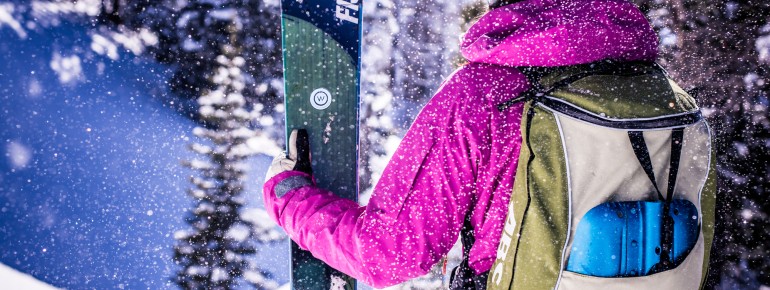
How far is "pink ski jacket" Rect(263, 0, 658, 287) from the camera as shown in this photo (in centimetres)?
76

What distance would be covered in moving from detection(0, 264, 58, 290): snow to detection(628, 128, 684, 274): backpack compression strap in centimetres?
341

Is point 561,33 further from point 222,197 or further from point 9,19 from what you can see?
point 9,19

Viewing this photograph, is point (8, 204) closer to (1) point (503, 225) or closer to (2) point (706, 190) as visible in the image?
(1) point (503, 225)

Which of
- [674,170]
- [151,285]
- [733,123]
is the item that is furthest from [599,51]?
[151,285]

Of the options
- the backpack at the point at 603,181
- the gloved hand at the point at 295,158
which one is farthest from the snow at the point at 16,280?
the backpack at the point at 603,181

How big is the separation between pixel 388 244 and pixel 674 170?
22.5 inches

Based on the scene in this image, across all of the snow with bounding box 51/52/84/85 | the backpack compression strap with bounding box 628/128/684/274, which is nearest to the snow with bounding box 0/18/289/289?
the snow with bounding box 51/52/84/85

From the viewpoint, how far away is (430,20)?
Answer: 2.83 meters

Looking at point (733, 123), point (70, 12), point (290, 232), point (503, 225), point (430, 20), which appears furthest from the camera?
point (430, 20)

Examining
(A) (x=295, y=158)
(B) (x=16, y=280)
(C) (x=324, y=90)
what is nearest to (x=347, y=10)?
(C) (x=324, y=90)

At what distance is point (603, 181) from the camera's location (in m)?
0.78

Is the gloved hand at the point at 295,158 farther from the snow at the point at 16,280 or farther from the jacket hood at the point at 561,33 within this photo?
the snow at the point at 16,280

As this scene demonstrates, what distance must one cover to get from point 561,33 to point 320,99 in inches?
42.0

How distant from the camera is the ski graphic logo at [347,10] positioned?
1.63 meters
